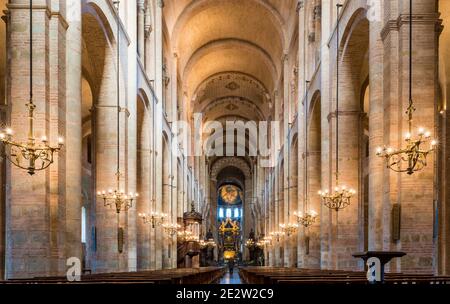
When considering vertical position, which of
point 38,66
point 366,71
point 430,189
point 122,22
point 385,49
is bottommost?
point 430,189

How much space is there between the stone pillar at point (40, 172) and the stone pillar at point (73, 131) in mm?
1181

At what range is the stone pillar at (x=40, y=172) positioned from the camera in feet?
35.4

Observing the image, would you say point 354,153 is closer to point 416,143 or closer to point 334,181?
point 334,181

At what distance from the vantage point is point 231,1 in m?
34.3

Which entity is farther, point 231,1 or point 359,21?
point 231,1

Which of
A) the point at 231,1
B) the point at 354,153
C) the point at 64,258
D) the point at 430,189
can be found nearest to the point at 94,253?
the point at 64,258

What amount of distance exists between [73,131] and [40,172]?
8.17 ft

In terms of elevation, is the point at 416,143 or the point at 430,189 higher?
the point at 416,143

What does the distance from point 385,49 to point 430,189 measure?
11.1 ft

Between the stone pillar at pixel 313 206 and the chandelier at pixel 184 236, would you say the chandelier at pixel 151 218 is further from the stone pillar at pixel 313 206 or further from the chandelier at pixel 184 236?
the chandelier at pixel 184 236

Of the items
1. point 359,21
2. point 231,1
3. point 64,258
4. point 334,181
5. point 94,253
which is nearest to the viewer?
point 64,258

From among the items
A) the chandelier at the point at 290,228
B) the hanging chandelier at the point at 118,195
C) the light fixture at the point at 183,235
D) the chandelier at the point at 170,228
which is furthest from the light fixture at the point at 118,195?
the light fixture at the point at 183,235

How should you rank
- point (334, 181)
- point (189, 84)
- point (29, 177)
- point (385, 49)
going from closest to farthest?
1. point (29, 177)
2. point (385, 49)
3. point (334, 181)
4. point (189, 84)

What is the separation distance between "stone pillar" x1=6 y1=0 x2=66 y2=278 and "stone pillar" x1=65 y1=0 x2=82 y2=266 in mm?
1181
